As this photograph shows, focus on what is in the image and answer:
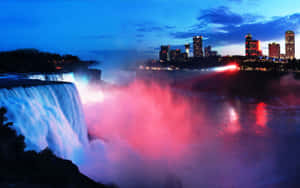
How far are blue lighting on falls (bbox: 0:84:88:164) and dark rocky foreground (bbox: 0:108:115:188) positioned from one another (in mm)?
1368

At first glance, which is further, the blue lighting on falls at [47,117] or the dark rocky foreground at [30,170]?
the blue lighting on falls at [47,117]

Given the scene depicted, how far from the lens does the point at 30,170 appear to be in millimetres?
4414

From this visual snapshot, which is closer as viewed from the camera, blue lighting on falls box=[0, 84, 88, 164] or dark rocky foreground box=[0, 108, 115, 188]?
dark rocky foreground box=[0, 108, 115, 188]

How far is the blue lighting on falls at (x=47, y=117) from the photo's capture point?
683 cm

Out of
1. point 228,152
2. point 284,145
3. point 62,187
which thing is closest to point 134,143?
point 228,152

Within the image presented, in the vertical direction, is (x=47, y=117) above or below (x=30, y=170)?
above

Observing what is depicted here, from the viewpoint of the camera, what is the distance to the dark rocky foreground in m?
4.05

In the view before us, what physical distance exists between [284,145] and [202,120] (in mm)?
7977

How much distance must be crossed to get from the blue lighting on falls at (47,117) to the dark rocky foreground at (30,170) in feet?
4.49

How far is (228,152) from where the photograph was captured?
42.3ft

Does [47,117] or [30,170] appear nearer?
[30,170]

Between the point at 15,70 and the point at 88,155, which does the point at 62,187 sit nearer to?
the point at 88,155

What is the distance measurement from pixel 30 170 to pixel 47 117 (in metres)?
4.03

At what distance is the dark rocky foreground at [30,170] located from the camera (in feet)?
13.3
